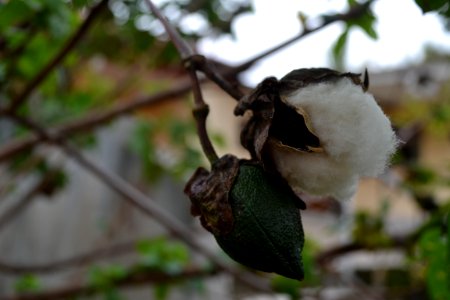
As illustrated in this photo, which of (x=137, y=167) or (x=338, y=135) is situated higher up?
(x=137, y=167)

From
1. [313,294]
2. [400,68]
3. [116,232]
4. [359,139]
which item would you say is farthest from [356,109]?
[400,68]

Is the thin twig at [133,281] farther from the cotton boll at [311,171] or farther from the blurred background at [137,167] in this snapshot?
the cotton boll at [311,171]

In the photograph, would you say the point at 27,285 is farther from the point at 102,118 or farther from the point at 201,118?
the point at 201,118

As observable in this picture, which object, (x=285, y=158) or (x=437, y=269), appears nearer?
(x=285, y=158)

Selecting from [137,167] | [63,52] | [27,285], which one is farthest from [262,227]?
[137,167]

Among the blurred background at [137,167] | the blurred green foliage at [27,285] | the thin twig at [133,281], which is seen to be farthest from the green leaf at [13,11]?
the blurred green foliage at [27,285]
